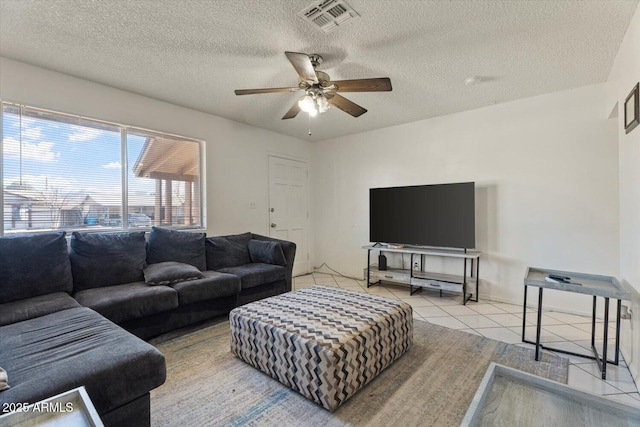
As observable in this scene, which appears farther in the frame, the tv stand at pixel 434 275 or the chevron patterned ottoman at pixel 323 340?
the tv stand at pixel 434 275

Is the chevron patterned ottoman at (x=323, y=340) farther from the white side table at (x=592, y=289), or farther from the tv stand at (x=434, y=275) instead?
the tv stand at (x=434, y=275)

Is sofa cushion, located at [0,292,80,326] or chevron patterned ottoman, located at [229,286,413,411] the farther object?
sofa cushion, located at [0,292,80,326]

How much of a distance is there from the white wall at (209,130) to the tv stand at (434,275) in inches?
75.3

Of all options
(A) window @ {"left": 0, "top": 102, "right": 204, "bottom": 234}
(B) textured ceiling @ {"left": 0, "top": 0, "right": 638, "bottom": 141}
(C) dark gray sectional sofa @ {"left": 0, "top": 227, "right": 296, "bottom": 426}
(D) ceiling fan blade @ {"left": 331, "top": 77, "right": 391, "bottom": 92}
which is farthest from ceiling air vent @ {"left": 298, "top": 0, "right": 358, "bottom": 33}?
(A) window @ {"left": 0, "top": 102, "right": 204, "bottom": 234}

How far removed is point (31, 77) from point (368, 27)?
2.92m

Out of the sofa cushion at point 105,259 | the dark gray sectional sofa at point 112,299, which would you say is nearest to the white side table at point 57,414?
the dark gray sectional sofa at point 112,299

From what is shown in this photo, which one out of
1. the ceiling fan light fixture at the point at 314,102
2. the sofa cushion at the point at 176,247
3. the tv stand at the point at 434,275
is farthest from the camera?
the tv stand at the point at 434,275

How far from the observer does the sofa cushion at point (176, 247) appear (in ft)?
9.97

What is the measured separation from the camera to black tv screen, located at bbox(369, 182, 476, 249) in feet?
11.5

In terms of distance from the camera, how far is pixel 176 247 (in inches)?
123

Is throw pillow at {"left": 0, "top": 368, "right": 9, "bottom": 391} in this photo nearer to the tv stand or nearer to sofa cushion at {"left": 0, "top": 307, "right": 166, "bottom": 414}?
sofa cushion at {"left": 0, "top": 307, "right": 166, "bottom": 414}

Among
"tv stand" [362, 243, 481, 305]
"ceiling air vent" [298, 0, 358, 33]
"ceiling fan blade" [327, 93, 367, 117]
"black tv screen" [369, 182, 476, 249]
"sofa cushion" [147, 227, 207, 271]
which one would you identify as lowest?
"tv stand" [362, 243, 481, 305]

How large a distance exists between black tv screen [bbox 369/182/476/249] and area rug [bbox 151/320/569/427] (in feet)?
4.64

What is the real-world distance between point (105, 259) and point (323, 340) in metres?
2.21
